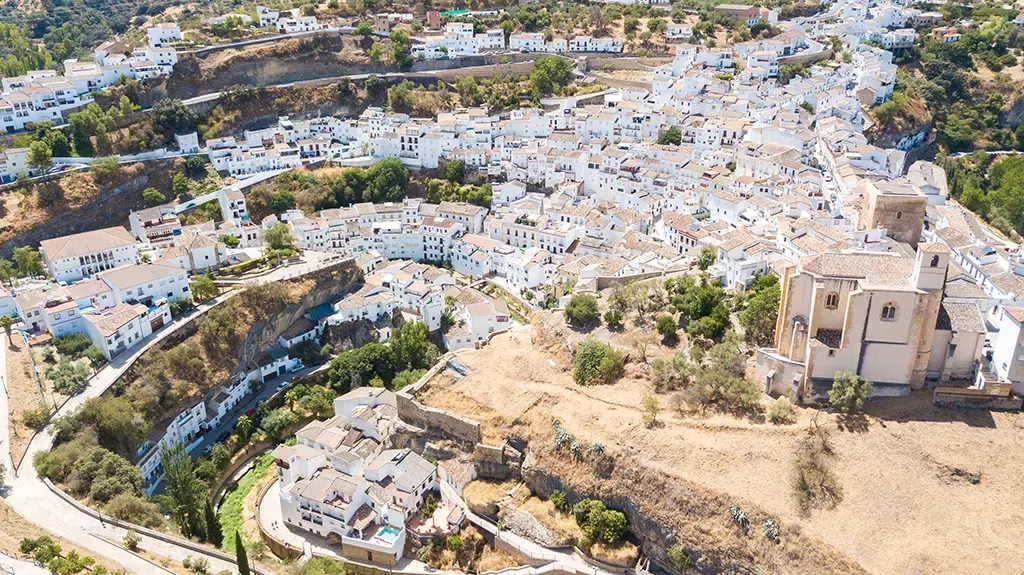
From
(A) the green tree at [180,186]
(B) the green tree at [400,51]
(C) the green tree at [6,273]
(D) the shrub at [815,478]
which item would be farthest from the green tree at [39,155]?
(D) the shrub at [815,478]

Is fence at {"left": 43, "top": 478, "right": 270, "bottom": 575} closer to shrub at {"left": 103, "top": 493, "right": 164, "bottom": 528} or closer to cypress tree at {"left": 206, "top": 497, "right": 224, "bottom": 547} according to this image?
shrub at {"left": 103, "top": 493, "right": 164, "bottom": 528}

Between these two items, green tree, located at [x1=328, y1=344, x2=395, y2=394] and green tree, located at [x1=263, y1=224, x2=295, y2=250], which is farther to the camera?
green tree, located at [x1=263, y1=224, x2=295, y2=250]

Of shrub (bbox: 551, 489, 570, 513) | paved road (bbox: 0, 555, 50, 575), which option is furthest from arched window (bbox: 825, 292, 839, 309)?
paved road (bbox: 0, 555, 50, 575)

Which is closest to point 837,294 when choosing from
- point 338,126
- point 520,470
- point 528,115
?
point 520,470

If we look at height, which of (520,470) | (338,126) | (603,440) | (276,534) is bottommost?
(276,534)

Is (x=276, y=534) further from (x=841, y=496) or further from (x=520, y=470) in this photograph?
(x=841, y=496)

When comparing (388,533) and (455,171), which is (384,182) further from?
(388,533)

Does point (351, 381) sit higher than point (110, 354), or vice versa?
point (110, 354)
